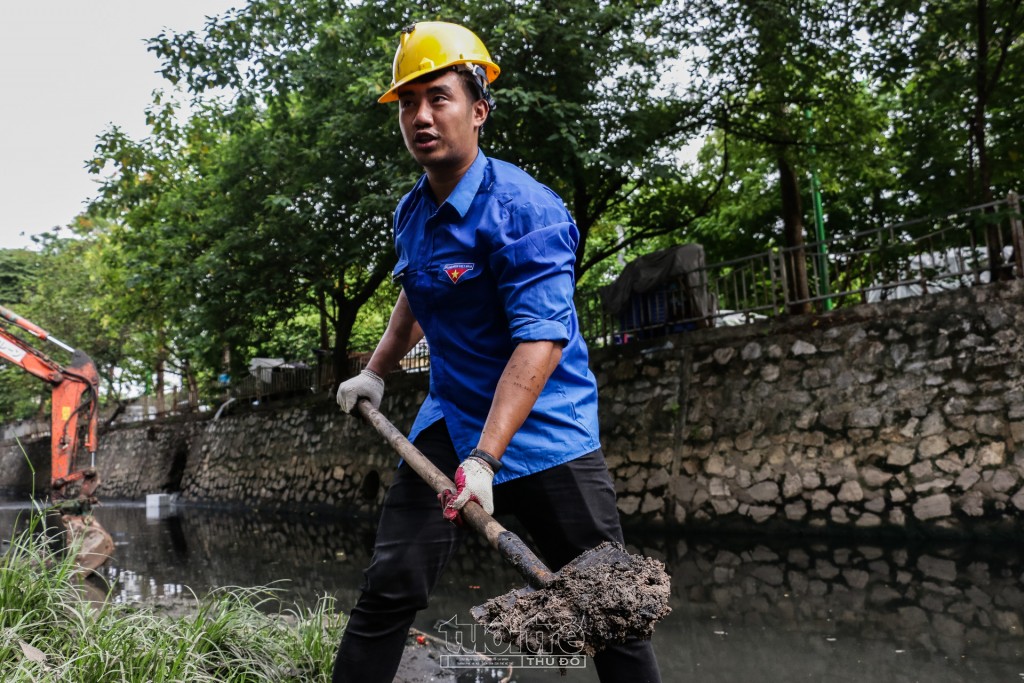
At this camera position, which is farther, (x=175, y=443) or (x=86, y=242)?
(x=86, y=242)

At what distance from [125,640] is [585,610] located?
83.1 inches

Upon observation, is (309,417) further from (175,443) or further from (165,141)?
(175,443)

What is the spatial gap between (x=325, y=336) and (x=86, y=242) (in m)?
13.7

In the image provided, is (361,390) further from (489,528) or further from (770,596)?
(770,596)

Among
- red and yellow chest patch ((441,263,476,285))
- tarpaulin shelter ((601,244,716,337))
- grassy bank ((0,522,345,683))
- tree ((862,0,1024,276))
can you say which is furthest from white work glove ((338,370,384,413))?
tarpaulin shelter ((601,244,716,337))

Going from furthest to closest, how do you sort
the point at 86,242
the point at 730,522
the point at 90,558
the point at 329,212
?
the point at 86,242
the point at 329,212
the point at 730,522
the point at 90,558

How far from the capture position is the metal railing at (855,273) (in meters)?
8.25

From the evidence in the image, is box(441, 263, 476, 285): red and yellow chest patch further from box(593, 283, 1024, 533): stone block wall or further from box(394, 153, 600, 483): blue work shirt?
box(593, 283, 1024, 533): stone block wall

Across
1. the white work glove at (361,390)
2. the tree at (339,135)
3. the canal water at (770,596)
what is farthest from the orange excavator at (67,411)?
the white work glove at (361,390)

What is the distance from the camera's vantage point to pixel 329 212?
11.2 meters

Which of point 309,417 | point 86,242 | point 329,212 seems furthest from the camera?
point 86,242

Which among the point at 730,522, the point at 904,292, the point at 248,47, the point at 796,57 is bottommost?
the point at 730,522

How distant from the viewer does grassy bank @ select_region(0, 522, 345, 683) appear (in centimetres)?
265

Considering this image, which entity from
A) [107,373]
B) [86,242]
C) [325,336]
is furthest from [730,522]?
[107,373]
